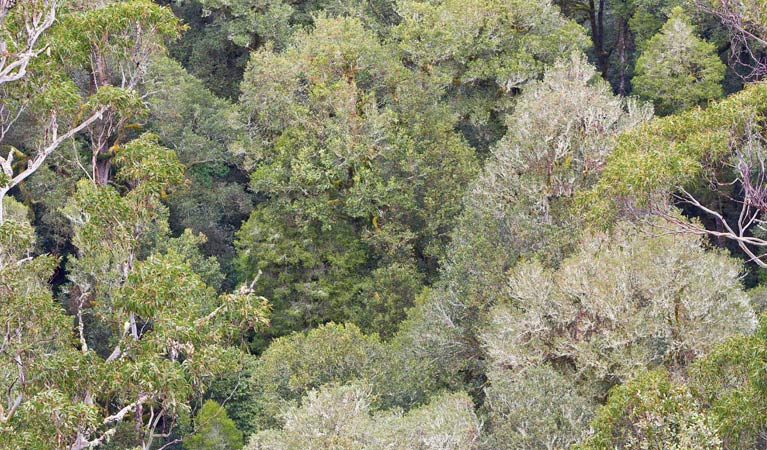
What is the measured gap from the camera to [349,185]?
43.7m

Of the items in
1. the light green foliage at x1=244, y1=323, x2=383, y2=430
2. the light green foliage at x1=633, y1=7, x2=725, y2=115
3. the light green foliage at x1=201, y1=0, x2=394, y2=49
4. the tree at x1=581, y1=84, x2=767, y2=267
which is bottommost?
the light green foliage at x1=244, y1=323, x2=383, y2=430

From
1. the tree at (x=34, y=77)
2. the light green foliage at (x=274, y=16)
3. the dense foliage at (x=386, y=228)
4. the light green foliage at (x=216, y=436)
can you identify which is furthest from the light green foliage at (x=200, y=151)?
the tree at (x=34, y=77)

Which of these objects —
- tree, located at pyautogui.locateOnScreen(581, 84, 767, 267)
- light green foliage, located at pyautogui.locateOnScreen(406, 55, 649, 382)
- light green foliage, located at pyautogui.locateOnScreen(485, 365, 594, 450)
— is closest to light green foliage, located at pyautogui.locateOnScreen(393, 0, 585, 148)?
light green foliage, located at pyautogui.locateOnScreen(406, 55, 649, 382)

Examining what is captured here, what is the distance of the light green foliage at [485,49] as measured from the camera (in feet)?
144

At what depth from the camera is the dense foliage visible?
23203mm

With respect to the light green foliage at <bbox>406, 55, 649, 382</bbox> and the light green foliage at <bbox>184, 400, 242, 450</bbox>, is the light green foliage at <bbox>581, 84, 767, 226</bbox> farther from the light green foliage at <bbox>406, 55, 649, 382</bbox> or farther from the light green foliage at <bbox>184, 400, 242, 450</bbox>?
the light green foliage at <bbox>184, 400, 242, 450</bbox>

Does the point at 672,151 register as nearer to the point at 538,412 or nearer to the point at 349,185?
the point at 538,412

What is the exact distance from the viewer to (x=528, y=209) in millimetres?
35125

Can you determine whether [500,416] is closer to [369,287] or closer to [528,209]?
[528,209]

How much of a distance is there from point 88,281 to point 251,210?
32.6 feet

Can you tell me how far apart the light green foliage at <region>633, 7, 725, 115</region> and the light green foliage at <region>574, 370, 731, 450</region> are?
23478mm

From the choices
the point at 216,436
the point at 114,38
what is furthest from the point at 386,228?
the point at 114,38

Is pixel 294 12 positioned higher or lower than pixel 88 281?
higher

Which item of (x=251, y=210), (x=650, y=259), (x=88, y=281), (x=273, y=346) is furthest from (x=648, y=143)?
(x=251, y=210)
